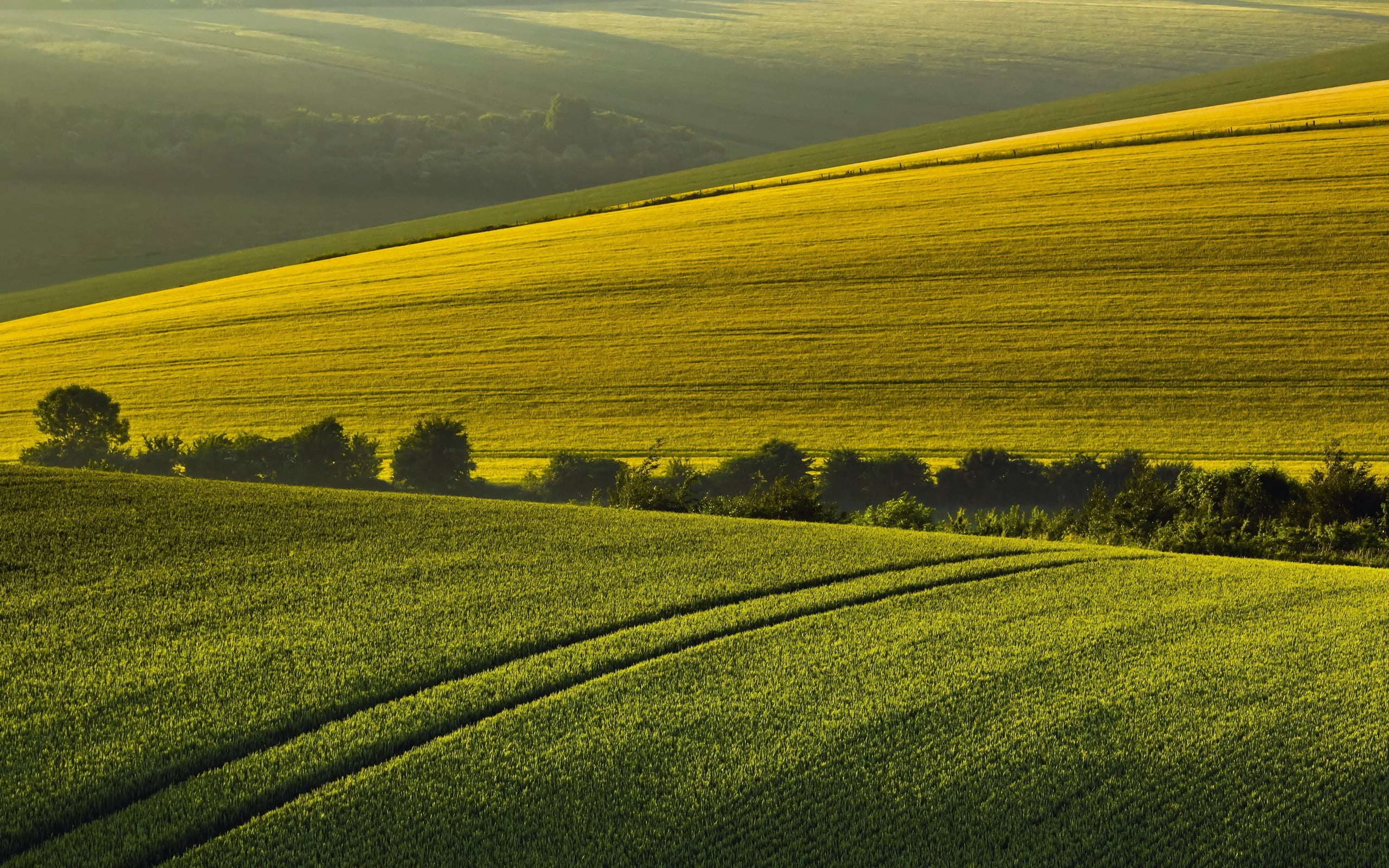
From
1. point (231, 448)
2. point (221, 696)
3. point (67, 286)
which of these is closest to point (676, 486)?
point (231, 448)

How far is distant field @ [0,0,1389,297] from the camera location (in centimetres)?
14888

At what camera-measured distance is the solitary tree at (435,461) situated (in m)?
32.8

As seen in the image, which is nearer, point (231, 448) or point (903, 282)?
point (231, 448)

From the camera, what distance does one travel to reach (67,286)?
81625 millimetres

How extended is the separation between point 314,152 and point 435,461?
116 m

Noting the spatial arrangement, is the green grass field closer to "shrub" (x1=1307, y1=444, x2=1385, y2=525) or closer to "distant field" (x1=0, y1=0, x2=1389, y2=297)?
"shrub" (x1=1307, y1=444, x2=1385, y2=525)

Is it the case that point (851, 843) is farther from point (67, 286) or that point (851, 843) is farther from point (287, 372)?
point (67, 286)

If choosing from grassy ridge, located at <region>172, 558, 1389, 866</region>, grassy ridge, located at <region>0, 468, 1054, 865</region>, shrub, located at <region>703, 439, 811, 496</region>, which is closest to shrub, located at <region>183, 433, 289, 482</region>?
shrub, located at <region>703, 439, 811, 496</region>

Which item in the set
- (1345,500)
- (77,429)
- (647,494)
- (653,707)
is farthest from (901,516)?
(77,429)

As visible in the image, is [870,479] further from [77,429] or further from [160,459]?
[77,429]

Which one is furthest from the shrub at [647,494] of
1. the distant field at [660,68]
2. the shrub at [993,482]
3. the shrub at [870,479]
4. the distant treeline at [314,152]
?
the distant treeline at [314,152]

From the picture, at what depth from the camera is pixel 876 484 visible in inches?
1200

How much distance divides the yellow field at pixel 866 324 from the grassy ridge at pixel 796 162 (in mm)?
10946

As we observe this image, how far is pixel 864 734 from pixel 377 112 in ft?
523
